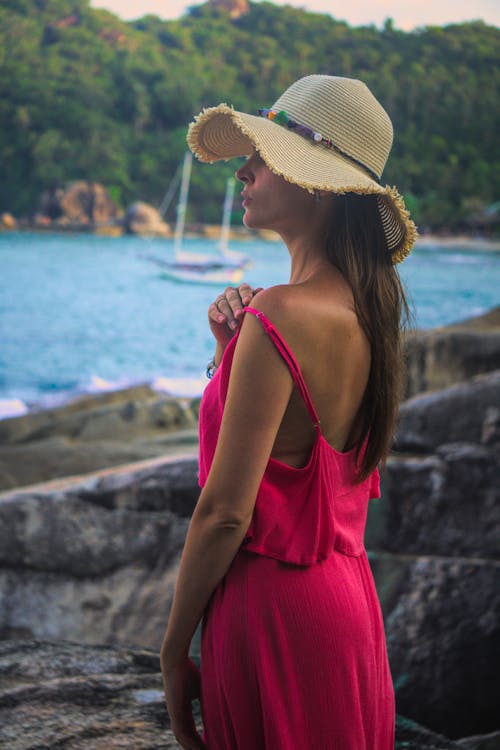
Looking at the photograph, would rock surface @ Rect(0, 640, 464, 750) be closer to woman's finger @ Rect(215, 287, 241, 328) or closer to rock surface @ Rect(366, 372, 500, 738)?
rock surface @ Rect(366, 372, 500, 738)

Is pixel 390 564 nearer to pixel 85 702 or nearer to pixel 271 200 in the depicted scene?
pixel 85 702

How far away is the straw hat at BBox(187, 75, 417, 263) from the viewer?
891 millimetres

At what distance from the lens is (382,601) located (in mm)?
2076

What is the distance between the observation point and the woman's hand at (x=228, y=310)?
0.98 m

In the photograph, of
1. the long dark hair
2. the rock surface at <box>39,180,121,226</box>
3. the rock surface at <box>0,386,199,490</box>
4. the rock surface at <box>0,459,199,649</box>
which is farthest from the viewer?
the rock surface at <box>39,180,121,226</box>

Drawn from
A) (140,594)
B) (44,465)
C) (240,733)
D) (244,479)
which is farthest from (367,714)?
(44,465)

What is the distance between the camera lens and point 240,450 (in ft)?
2.67

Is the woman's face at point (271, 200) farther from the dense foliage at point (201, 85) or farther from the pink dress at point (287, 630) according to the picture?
the dense foliage at point (201, 85)

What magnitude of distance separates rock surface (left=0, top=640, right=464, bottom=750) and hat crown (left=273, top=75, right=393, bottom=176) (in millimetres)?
1006

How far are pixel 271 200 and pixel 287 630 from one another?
20.4 inches

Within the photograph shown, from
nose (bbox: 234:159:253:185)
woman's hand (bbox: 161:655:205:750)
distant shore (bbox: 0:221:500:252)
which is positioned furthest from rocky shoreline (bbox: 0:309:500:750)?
distant shore (bbox: 0:221:500:252)

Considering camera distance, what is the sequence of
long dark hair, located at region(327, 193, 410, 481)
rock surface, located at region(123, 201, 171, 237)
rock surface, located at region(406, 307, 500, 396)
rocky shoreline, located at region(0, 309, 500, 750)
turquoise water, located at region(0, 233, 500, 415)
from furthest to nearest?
rock surface, located at region(123, 201, 171, 237), turquoise water, located at region(0, 233, 500, 415), rock surface, located at region(406, 307, 500, 396), rocky shoreline, located at region(0, 309, 500, 750), long dark hair, located at region(327, 193, 410, 481)

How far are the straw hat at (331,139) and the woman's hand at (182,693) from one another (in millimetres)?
585

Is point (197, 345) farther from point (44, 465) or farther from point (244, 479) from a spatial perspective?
point (244, 479)
